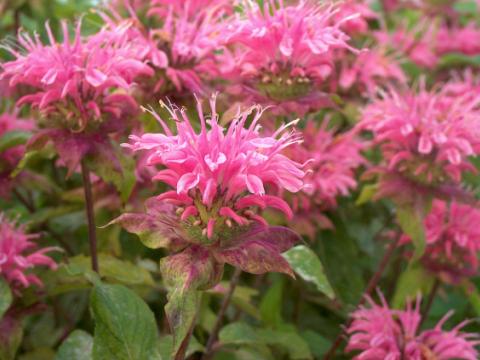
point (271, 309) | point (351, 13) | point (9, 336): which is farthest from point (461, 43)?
point (9, 336)

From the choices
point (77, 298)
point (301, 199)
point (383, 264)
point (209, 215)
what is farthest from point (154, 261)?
point (209, 215)

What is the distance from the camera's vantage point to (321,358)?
127 cm

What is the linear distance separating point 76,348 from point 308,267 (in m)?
0.37

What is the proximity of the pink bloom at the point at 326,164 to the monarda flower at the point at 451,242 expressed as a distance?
167 millimetres

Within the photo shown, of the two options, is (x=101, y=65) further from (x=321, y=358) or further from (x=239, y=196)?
(x=321, y=358)

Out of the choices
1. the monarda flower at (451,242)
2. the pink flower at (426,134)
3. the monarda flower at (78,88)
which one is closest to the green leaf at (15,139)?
the monarda flower at (78,88)

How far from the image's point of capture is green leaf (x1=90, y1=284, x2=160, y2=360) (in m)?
0.84

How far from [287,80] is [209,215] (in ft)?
1.10

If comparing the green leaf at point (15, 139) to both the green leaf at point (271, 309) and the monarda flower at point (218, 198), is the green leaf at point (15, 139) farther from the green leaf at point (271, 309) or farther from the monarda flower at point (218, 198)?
the green leaf at point (271, 309)

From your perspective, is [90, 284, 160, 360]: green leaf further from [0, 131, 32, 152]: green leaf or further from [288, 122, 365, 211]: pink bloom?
[288, 122, 365, 211]: pink bloom

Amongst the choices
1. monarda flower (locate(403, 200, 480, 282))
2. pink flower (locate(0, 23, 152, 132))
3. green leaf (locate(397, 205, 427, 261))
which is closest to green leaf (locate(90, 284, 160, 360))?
pink flower (locate(0, 23, 152, 132))

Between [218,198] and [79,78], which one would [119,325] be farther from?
[79,78]

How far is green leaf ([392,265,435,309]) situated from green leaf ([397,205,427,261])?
15 cm

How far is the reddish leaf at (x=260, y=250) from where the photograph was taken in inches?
29.9
